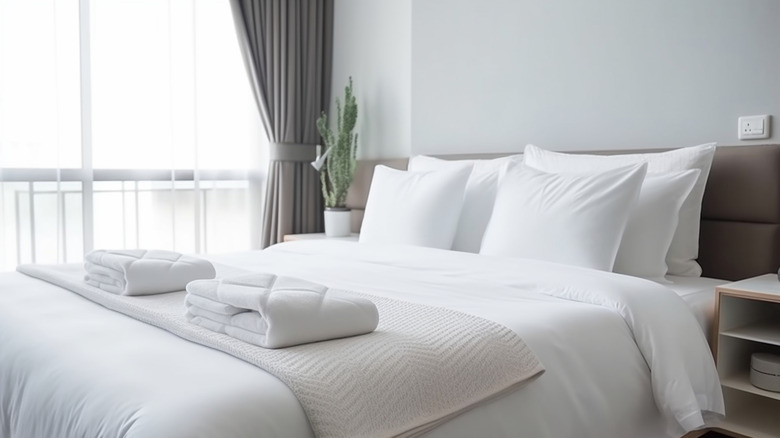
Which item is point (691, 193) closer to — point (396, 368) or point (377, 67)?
point (396, 368)

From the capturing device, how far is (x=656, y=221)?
2371 mm

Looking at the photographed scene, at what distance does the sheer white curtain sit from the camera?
138 inches

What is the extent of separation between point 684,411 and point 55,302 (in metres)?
1.81

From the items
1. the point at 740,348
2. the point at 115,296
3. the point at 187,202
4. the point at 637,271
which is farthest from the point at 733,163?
the point at 187,202

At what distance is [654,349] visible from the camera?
1.79 meters

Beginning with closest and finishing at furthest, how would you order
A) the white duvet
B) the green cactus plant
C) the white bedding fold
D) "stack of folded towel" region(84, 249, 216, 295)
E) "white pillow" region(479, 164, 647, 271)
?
the white duvet
the white bedding fold
"stack of folded towel" region(84, 249, 216, 295)
"white pillow" region(479, 164, 647, 271)
the green cactus plant

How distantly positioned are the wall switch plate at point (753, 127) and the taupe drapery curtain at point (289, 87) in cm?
282

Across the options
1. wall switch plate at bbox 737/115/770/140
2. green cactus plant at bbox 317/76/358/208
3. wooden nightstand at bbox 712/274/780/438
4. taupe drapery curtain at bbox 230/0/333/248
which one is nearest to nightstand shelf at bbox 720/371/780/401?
wooden nightstand at bbox 712/274/780/438

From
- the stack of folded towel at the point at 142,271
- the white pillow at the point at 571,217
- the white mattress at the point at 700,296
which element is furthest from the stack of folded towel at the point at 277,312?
the white mattress at the point at 700,296

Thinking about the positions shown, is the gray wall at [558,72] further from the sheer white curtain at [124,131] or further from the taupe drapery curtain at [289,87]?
the sheer white curtain at [124,131]

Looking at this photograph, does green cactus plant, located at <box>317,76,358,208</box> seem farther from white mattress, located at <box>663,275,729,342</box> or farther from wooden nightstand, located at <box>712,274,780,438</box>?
wooden nightstand, located at <box>712,274,780,438</box>

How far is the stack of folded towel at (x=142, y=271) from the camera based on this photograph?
1.90m

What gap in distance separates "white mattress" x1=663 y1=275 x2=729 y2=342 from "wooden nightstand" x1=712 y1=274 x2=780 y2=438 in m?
0.04

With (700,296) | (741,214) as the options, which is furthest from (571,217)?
(741,214)
